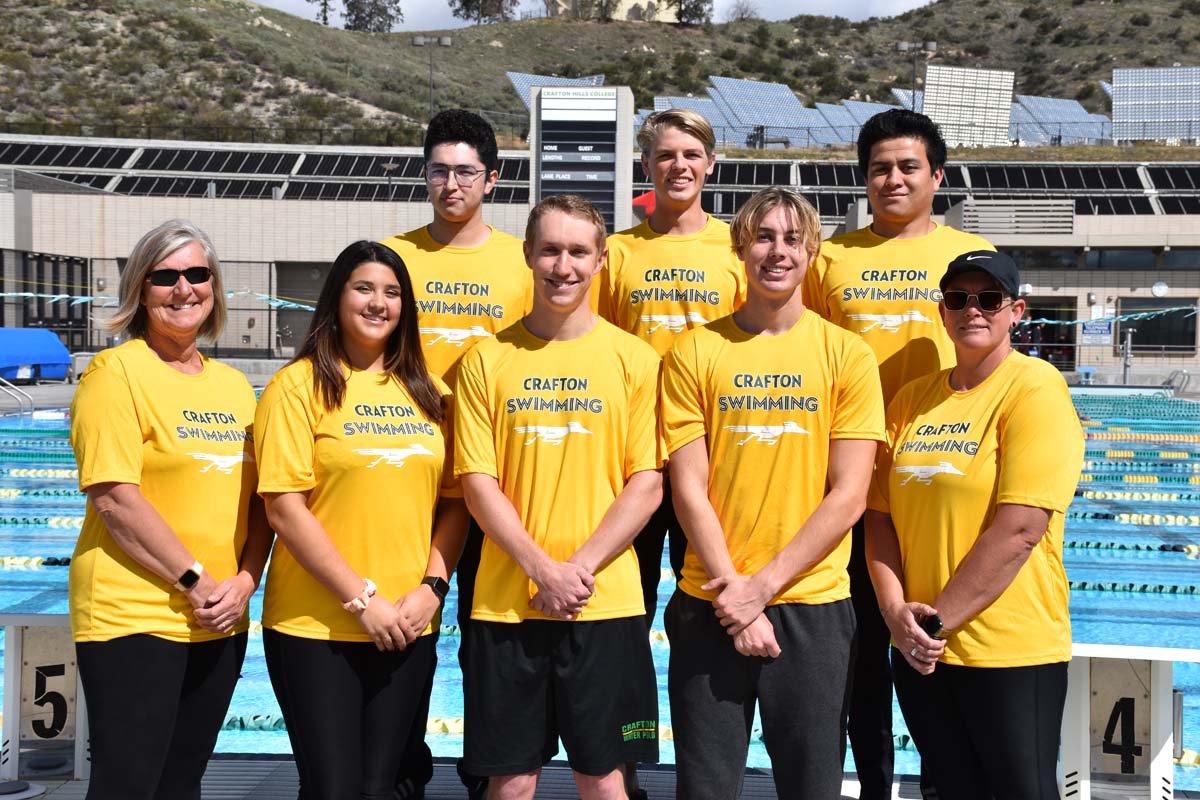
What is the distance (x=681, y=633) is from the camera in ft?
8.24

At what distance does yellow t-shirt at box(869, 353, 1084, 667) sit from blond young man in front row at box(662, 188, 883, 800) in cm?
14

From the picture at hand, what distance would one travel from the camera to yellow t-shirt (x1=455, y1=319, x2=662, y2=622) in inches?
97.9

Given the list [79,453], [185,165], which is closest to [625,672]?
[79,453]

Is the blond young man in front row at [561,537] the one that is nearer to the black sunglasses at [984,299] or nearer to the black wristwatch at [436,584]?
the black wristwatch at [436,584]

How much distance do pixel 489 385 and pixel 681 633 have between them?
0.75 m

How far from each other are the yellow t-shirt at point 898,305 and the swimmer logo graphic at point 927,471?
0.56 m

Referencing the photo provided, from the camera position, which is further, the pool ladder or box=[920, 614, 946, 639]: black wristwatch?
the pool ladder

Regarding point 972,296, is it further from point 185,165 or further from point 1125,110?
point 1125,110

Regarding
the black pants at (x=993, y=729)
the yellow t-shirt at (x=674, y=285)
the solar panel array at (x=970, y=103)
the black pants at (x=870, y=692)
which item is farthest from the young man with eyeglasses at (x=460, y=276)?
the solar panel array at (x=970, y=103)

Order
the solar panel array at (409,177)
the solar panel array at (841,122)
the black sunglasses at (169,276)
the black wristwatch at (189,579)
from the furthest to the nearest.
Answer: the solar panel array at (841,122)
the solar panel array at (409,177)
the black sunglasses at (169,276)
the black wristwatch at (189,579)

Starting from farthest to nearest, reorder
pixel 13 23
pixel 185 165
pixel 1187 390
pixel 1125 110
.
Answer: pixel 13 23, pixel 1125 110, pixel 185 165, pixel 1187 390

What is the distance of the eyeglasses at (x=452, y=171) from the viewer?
10.1 feet

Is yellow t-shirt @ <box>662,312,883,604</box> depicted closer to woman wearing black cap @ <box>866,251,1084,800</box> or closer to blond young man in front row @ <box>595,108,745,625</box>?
woman wearing black cap @ <box>866,251,1084,800</box>

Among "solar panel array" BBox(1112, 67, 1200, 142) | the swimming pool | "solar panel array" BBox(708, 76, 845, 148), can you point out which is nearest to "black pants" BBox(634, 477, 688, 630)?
the swimming pool
